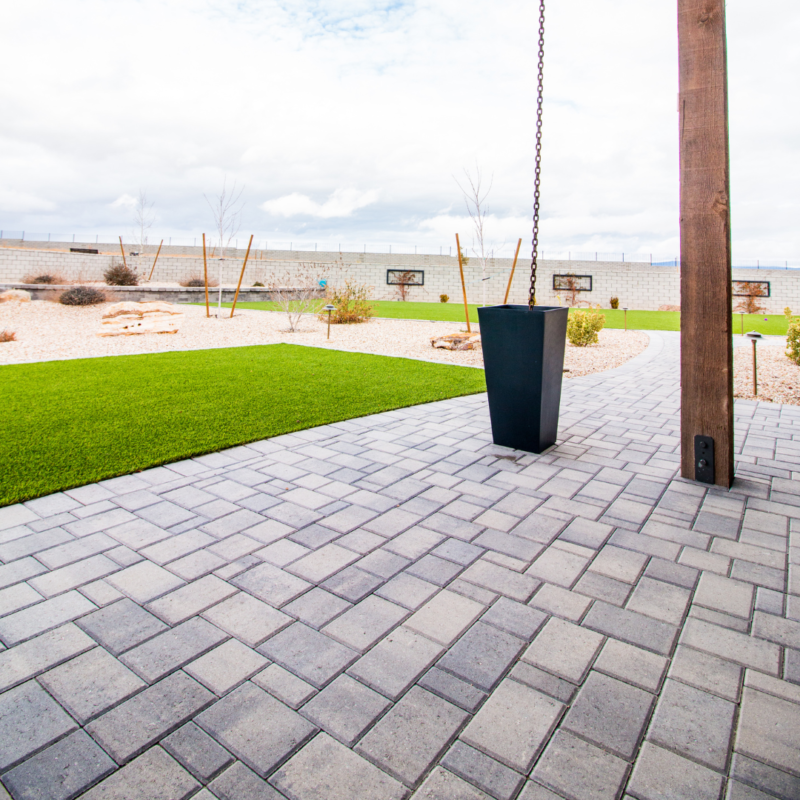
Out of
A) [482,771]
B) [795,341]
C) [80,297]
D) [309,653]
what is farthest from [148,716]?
[80,297]

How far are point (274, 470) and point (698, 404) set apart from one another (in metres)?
2.35

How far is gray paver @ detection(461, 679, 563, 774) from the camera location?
46.7 inches

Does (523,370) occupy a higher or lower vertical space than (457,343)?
lower

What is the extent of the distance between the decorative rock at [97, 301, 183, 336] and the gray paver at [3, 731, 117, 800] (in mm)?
9482

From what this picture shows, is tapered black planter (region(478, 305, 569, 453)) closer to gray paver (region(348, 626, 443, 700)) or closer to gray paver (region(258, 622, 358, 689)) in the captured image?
gray paver (region(348, 626, 443, 700))

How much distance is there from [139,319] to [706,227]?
9897 mm

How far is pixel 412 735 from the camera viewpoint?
4.05 feet

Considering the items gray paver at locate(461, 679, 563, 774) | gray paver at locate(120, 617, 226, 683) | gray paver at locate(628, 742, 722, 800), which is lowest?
gray paver at locate(628, 742, 722, 800)

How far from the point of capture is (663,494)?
2721 mm

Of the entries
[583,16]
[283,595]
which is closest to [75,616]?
[283,595]

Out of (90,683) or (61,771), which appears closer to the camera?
(61,771)

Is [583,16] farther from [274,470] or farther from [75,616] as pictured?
[75,616]

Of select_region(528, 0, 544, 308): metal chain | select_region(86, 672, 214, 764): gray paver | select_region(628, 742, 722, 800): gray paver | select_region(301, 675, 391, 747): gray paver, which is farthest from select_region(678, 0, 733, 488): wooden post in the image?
select_region(86, 672, 214, 764): gray paver

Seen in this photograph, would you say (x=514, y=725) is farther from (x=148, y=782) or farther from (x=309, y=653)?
(x=148, y=782)
